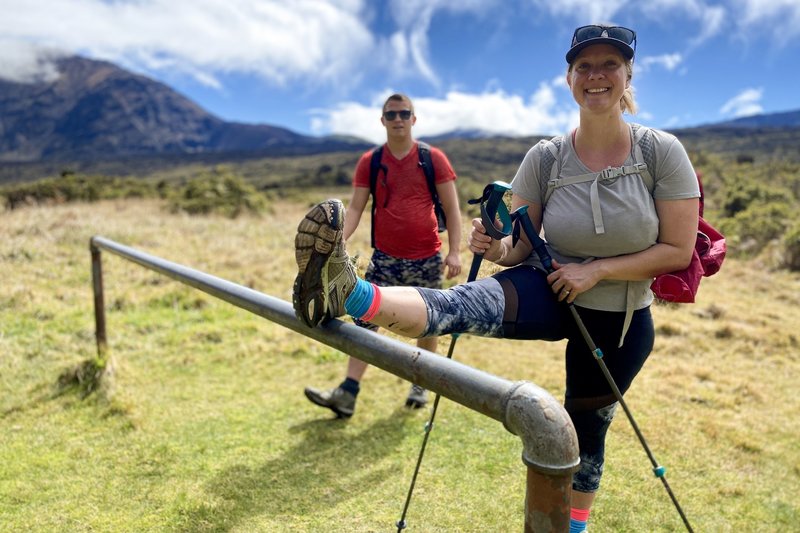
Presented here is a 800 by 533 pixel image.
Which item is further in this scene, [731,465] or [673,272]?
[731,465]

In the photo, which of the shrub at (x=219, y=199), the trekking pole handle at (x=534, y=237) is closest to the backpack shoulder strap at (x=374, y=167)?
the trekking pole handle at (x=534, y=237)

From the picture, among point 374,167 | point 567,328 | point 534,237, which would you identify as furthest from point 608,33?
point 374,167

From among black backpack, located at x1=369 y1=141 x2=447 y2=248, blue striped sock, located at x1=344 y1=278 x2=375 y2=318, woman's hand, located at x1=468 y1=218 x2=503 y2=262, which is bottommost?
blue striped sock, located at x1=344 y1=278 x2=375 y2=318

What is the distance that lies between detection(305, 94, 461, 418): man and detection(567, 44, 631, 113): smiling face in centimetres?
204

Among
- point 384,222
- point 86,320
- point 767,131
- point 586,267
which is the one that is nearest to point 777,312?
point 384,222

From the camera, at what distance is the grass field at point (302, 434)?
3.26 meters

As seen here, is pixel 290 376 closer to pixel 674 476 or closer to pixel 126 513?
pixel 126 513

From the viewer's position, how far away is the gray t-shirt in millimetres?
2131

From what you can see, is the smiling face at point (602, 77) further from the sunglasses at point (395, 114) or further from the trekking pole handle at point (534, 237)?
the sunglasses at point (395, 114)

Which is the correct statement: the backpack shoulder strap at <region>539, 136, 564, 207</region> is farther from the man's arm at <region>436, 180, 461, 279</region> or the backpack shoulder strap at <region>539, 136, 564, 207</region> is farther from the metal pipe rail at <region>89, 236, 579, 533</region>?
the man's arm at <region>436, 180, 461, 279</region>

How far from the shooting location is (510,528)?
3111 mm

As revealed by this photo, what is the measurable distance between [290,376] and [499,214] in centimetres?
385

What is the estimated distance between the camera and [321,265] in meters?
1.93

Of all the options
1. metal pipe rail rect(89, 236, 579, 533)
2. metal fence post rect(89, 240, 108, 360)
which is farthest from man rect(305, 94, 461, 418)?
metal pipe rail rect(89, 236, 579, 533)
